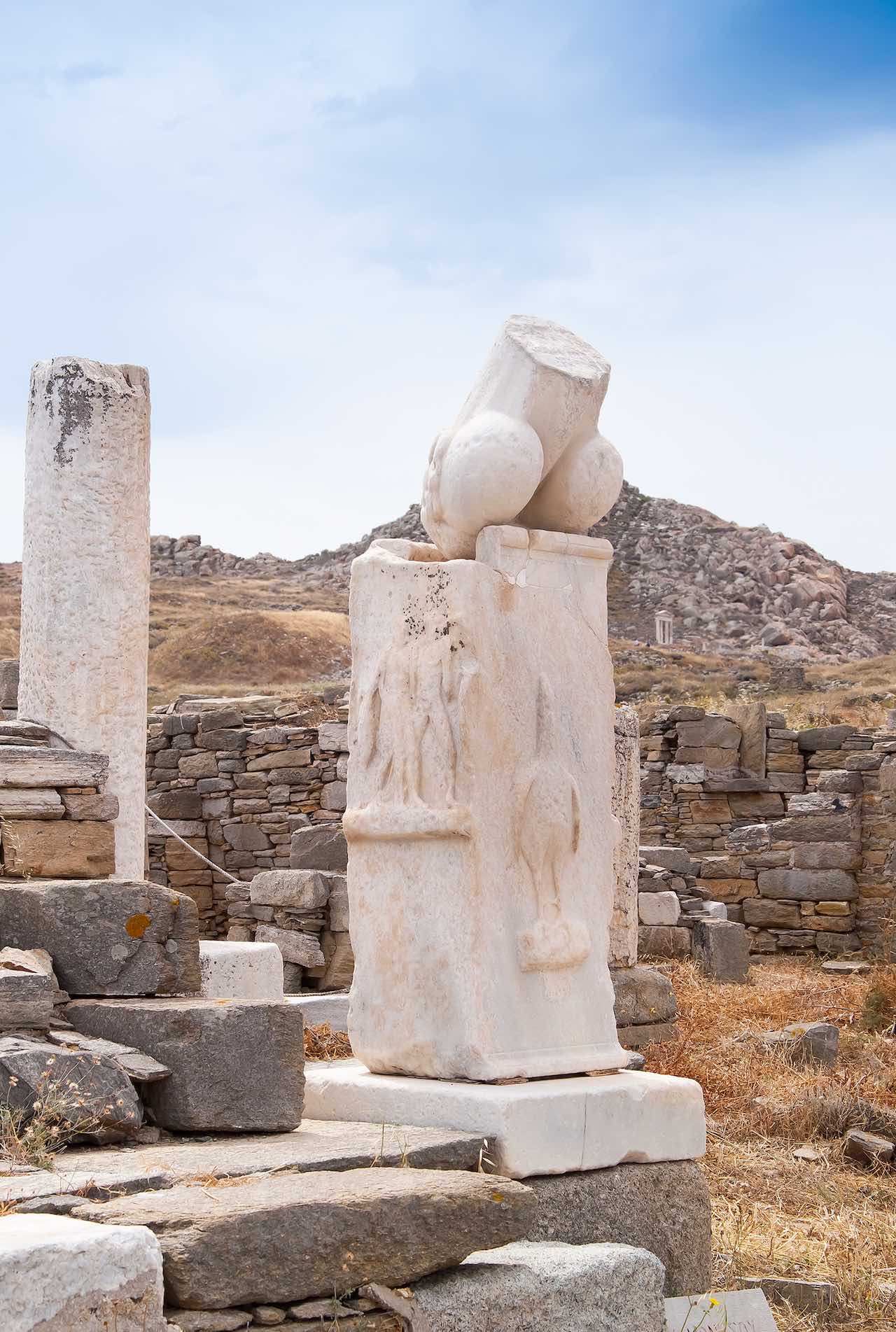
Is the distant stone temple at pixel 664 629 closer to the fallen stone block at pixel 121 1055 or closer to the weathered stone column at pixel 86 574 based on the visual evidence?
the weathered stone column at pixel 86 574

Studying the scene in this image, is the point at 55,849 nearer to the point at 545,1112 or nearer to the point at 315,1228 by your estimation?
the point at 545,1112

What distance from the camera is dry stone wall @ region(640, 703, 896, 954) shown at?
Answer: 13.3m

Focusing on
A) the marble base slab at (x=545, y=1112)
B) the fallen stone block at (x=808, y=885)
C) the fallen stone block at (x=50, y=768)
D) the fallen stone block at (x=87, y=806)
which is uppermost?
the fallen stone block at (x=50, y=768)

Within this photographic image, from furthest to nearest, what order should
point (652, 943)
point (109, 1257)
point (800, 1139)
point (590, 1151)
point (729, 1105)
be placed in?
point (652, 943)
point (729, 1105)
point (800, 1139)
point (590, 1151)
point (109, 1257)

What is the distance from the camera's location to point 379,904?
4.22 meters

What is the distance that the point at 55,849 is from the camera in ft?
19.5

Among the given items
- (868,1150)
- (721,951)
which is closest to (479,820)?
(868,1150)

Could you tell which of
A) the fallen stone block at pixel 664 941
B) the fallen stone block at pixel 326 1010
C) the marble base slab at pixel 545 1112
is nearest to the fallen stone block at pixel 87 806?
the fallen stone block at pixel 326 1010

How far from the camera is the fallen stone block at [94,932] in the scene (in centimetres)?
423

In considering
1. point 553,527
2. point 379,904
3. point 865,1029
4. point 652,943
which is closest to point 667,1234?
point 379,904

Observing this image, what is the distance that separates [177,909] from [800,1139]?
351cm

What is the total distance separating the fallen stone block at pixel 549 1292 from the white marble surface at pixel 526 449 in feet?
6.46

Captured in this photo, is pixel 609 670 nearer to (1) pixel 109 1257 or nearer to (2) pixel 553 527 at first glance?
(2) pixel 553 527

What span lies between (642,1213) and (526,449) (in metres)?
2.10
